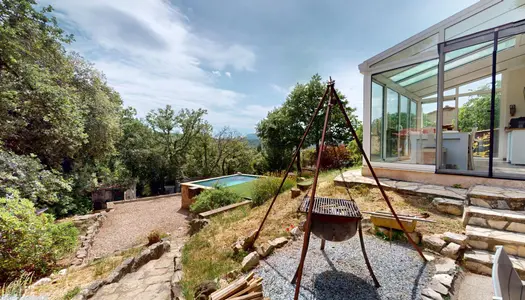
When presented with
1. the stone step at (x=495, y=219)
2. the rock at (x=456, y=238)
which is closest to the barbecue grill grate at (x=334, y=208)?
the rock at (x=456, y=238)

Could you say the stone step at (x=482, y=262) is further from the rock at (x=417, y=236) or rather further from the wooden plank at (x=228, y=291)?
the wooden plank at (x=228, y=291)

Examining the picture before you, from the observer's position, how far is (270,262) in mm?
2748

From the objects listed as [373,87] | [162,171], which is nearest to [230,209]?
[373,87]

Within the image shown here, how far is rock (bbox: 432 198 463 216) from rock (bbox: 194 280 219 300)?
12.5 feet

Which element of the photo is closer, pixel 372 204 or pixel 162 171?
pixel 372 204

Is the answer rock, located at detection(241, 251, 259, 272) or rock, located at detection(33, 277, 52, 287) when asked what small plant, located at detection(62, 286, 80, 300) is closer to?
→ rock, located at detection(33, 277, 52, 287)

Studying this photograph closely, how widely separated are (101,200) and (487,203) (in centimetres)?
1376

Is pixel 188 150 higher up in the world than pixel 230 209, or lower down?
higher up

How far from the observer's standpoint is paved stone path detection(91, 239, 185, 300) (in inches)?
106

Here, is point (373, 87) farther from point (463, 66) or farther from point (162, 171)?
point (162, 171)

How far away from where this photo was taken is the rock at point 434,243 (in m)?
2.74

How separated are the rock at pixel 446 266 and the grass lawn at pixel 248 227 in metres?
0.61

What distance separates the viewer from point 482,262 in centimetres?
238

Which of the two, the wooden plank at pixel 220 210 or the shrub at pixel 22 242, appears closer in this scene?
the shrub at pixel 22 242
